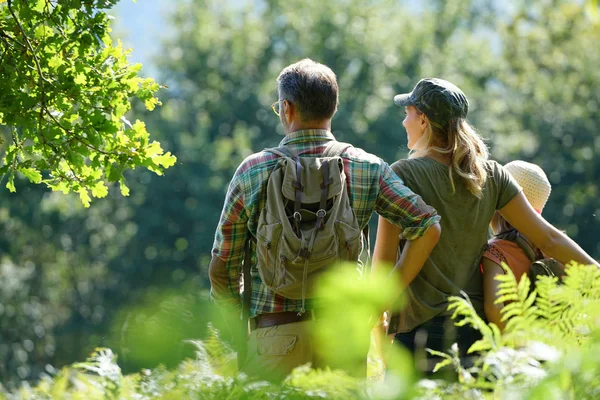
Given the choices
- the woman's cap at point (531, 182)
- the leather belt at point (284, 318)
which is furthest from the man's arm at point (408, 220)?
the woman's cap at point (531, 182)

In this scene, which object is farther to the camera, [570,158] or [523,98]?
[523,98]

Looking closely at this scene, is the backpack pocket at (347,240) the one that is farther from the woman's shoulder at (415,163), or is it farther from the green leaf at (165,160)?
the green leaf at (165,160)

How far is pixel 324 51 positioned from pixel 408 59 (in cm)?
348

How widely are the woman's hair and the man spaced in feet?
0.98

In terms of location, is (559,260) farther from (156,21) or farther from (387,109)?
(156,21)

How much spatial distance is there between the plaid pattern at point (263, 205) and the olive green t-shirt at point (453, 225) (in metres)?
0.25

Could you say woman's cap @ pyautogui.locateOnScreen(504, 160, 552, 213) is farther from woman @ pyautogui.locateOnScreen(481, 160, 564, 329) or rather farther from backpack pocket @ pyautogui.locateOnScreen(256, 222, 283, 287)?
backpack pocket @ pyautogui.locateOnScreen(256, 222, 283, 287)

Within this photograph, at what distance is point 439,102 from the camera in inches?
156

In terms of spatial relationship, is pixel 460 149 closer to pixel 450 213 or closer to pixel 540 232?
pixel 450 213

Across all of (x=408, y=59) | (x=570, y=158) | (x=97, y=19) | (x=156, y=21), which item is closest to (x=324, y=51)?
(x=408, y=59)

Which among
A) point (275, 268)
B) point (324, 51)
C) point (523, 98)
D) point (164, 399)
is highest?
point (324, 51)

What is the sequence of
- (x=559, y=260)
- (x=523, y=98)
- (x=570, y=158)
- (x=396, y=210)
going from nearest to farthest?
(x=396, y=210)
(x=559, y=260)
(x=570, y=158)
(x=523, y=98)

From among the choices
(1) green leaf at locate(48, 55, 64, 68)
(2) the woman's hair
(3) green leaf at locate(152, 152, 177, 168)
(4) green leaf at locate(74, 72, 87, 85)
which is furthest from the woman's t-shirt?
(1) green leaf at locate(48, 55, 64, 68)

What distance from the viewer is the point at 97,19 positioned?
12.8 ft
